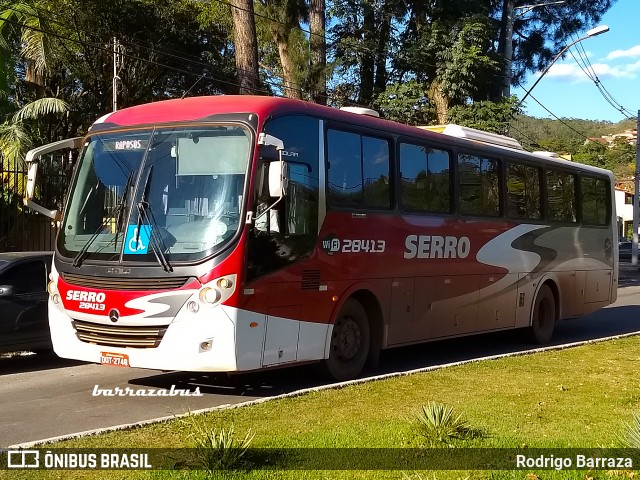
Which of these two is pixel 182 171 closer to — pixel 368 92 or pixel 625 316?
pixel 625 316

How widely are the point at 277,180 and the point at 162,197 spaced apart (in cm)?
128

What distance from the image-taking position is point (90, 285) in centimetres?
848

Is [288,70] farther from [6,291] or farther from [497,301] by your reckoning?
[6,291]

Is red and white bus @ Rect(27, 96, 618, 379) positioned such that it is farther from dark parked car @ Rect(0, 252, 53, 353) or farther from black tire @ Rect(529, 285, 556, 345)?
black tire @ Rect(529, 285, 556, 345)

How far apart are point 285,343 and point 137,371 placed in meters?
2.87

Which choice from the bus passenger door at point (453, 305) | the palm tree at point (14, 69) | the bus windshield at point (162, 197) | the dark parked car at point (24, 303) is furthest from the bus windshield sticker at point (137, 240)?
the palm tree at point (14, 69)

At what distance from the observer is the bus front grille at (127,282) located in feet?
26.5

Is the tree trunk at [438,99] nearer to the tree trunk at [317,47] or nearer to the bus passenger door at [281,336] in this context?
the tree trunk at [317,47]

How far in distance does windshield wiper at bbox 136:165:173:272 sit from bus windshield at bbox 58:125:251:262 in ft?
0.03

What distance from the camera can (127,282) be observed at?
824 centimetres

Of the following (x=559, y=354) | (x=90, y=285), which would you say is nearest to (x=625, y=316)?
(x=559, y=354)

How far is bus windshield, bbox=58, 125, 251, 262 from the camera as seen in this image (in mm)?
8242

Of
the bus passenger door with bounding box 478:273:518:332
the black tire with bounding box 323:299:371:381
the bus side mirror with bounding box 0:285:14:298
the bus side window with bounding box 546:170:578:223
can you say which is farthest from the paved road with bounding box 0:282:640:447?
the bus side window with bounding box 546:170:578:223

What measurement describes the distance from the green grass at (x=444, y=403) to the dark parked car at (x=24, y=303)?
458 cm
